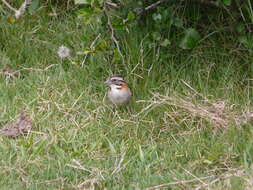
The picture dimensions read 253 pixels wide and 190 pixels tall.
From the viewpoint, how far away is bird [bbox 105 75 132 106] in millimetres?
6375

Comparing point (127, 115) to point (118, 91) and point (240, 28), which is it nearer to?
point (118, 91)

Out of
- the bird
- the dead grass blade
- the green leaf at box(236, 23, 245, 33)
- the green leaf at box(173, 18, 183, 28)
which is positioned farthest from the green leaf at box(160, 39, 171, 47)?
the dead grass blade

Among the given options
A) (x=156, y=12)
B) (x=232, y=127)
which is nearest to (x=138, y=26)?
(x=156, y=12)

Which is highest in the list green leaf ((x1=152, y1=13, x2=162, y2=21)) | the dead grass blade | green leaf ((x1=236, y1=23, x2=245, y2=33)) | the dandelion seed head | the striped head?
green leaf ((x1=152, y1=13, x2=162, y2=21))

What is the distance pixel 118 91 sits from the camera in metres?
6.39

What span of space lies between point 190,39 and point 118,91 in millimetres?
881

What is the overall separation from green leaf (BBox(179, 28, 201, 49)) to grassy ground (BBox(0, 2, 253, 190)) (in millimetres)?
276

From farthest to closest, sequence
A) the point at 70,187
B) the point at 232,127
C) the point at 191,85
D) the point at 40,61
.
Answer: the point at 40,61 → the point at 191,85 → the point at 232,127 → the point at 70,187

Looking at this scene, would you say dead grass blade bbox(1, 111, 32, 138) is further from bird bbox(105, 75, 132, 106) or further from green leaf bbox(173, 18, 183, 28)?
green leaf bbox(173, 18, 183, 28)

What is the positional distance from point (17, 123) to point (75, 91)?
80 centimetres

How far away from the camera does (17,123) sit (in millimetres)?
6078

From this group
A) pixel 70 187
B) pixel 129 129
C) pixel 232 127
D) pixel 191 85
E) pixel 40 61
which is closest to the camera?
pixel 70 187

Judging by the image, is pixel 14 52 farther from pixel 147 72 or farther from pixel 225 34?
pixel 225 34

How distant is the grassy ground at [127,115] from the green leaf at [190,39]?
28 centimetres
